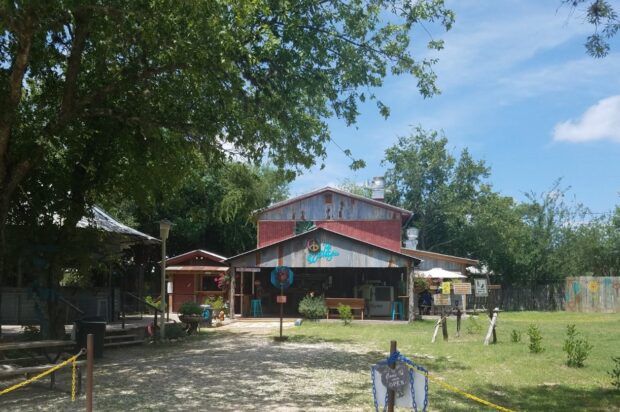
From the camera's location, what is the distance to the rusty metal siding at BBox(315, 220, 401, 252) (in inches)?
1334

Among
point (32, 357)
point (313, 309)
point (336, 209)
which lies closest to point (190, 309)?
point (313, 309)

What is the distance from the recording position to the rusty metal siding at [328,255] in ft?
89.1

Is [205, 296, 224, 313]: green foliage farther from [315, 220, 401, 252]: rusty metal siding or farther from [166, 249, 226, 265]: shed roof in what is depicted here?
[315, 220, 401, 252]: rusty metal siding

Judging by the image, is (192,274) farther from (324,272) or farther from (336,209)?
(336,209)

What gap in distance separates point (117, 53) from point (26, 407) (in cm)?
691

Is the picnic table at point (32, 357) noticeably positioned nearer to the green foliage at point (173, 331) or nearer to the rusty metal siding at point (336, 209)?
the green foliage at point (173, 331)

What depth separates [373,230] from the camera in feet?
112

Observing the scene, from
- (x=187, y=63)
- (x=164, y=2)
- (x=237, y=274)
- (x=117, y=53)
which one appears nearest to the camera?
(x=164, y=2)

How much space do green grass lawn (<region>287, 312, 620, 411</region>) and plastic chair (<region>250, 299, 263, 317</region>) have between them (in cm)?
934

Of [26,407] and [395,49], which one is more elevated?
[395,49]

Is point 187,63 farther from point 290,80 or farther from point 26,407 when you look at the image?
point 26,407

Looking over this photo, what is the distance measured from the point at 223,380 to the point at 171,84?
19.8 feet

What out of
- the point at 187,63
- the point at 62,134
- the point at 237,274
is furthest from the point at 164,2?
the point at 237,274

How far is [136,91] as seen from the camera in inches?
531
